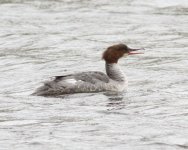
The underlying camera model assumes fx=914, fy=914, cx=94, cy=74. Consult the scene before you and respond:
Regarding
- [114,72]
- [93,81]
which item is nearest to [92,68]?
[114,72]

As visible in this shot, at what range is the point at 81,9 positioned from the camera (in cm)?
2681

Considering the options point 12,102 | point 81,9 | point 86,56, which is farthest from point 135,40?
point 12,102

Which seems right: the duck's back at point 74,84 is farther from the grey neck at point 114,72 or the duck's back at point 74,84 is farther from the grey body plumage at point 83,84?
the grey neck at point 114,72

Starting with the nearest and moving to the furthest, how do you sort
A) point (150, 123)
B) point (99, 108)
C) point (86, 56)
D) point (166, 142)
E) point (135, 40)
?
point (166, 142), point (150, 123), point (99, 108), point (86, 56), point (135, 40)

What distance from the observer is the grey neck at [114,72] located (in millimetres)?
17047

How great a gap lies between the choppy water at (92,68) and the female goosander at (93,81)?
23 cm

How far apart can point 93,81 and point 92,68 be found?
3.42 meters

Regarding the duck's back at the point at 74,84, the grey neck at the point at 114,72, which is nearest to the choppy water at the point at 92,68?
the duck's back at the point at 74,84

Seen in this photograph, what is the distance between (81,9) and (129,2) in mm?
1674

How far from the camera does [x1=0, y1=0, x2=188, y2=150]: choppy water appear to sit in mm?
12867

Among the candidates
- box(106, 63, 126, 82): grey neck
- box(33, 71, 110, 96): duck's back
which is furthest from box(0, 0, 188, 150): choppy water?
box(106, 63, 126, 82): grey neck

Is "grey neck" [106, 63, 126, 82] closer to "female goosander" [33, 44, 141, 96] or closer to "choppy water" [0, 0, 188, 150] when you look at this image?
"female goosander" [33, 44, 141, 96]

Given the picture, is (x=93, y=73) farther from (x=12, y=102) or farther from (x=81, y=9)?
(x=81, y=9)

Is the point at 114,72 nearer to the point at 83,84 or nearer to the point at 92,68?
the point at 83,84
